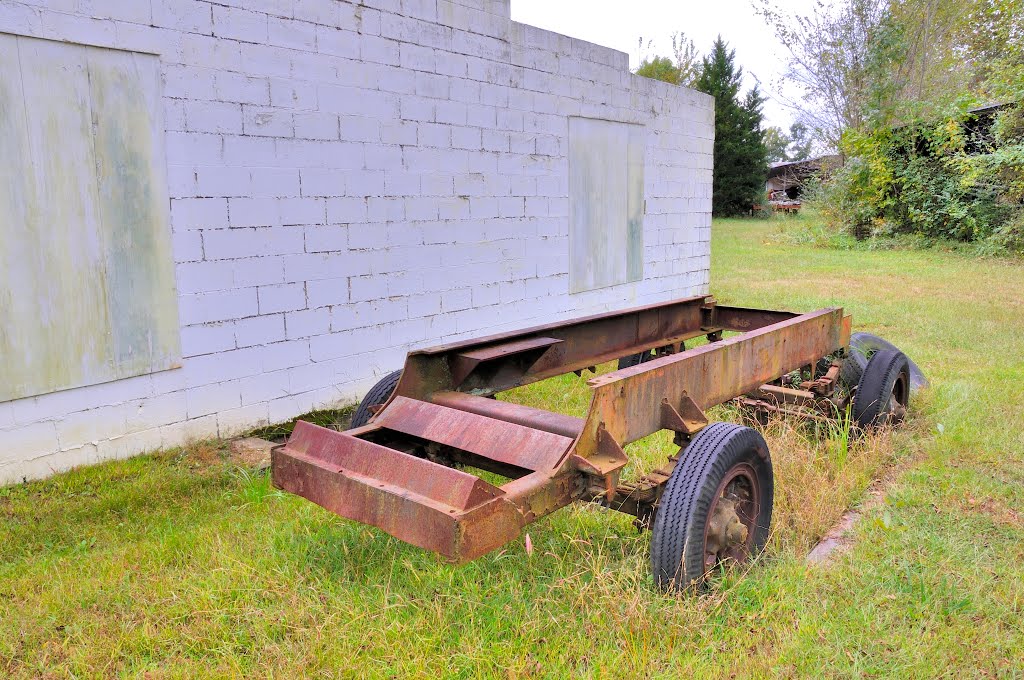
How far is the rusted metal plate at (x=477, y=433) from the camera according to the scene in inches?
122

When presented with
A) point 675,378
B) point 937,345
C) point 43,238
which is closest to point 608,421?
point 675,378

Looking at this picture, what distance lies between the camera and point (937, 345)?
28.0 feet

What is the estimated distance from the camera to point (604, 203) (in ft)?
28.7

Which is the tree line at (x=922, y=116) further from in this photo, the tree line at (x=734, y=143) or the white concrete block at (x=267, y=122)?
the white concrete block at (x=267, y=122)

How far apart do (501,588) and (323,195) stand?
354 centimetres

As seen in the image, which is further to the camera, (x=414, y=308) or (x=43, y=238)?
(x=414, y=308)

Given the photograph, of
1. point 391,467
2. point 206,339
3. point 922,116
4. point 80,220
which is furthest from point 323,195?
point 922,116

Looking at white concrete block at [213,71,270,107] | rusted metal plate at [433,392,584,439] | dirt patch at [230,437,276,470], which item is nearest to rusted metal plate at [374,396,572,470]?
rusted metal plate at [433,392,584,439]

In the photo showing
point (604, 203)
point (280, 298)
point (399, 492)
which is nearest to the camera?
point (399, 492)

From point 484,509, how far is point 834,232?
22.6 metres

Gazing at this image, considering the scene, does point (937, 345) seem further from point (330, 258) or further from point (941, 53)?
point (941, 53)

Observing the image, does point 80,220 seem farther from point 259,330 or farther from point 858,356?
point 858,356

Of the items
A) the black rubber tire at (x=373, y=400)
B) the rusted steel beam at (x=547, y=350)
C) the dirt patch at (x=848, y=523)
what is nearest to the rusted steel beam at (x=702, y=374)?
the dirt patch at (x=848, y=523)

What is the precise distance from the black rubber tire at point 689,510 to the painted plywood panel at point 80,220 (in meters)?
3.40
